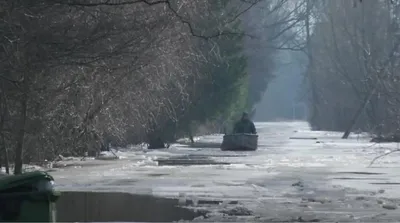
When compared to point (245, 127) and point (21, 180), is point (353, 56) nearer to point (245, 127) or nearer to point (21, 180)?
point (245, 127)

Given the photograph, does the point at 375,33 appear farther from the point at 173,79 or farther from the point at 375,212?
the point at 375,212

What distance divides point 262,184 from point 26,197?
1266cm

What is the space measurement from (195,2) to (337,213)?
41.2 feet

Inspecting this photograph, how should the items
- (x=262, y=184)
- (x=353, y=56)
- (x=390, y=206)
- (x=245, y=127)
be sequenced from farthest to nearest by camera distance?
(x=353, y=56), (x=245, y=127), (x=262, y=184), (x=390, y=206)

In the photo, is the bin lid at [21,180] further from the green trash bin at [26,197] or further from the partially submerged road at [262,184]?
the partially submerged road at [262,184]

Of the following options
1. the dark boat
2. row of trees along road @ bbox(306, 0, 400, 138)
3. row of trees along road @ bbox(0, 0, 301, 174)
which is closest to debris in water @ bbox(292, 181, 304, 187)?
row of trees along road @ bbox(0, 0, 301, 174)

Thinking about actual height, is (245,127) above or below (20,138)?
above

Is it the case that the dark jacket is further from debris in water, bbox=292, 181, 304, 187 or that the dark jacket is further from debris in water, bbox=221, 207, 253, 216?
debris in water, bbox=221, 207, 253, 216

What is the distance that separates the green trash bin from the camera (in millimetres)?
12469

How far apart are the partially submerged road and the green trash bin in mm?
4088

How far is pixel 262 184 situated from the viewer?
24688mm

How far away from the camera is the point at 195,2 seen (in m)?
28.8

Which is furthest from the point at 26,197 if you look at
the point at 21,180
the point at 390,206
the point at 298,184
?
the point at 298,184

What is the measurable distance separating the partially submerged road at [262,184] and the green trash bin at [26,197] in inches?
161
